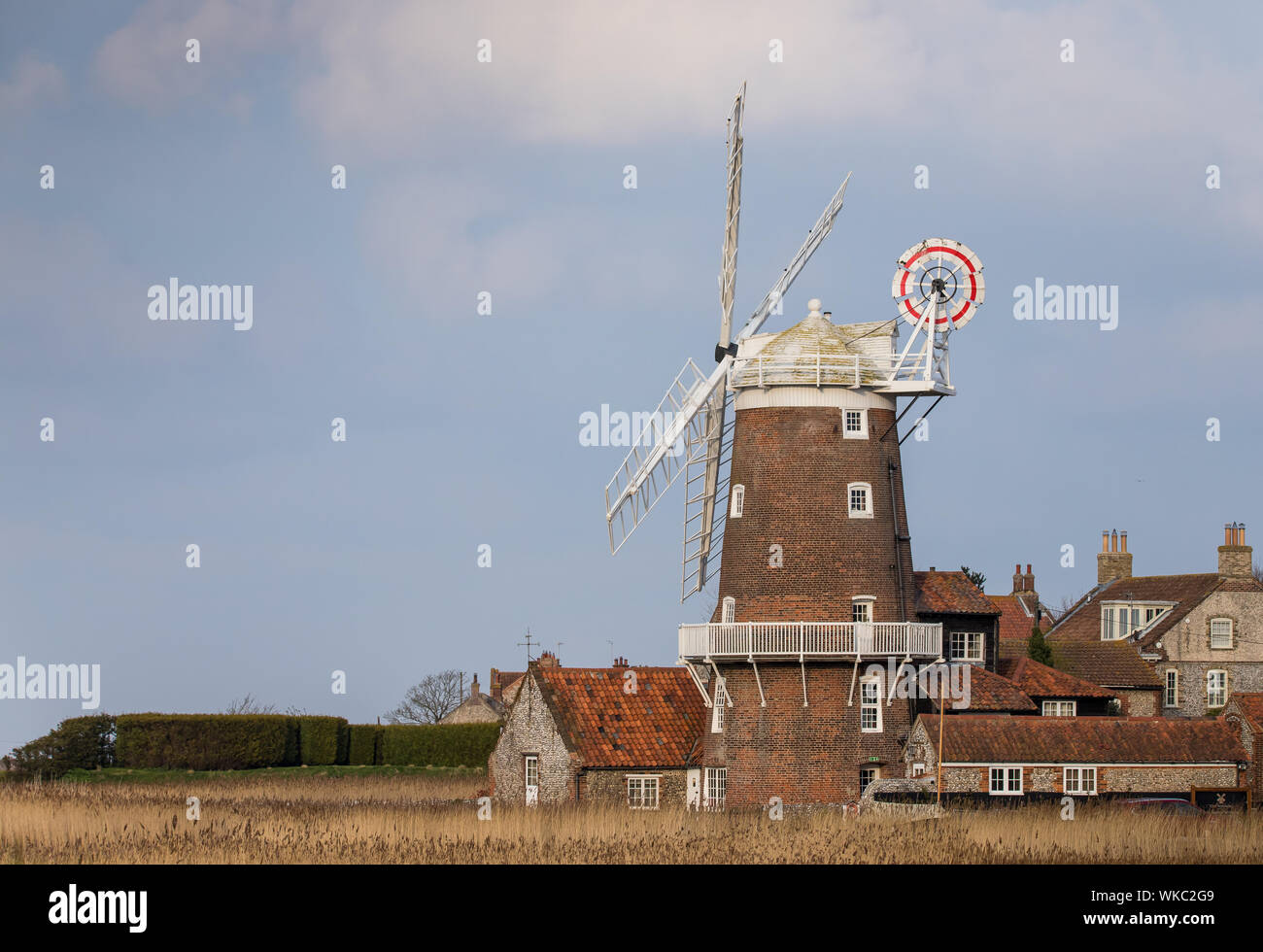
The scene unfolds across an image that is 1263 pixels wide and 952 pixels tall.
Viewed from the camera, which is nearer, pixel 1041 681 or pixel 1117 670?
pixel 1041 681

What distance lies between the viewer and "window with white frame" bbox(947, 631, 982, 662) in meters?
52.3

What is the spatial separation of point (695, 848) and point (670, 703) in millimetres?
22521

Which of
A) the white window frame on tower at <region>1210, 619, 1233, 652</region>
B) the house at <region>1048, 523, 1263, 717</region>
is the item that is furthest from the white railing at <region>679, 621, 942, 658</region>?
the white window frame on tower at <region>1210, 619, 1233, 652</region>

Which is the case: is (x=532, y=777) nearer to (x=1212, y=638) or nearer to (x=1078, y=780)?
(x=1078, y=780)

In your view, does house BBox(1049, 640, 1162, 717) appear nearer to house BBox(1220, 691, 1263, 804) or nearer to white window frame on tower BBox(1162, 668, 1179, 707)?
white window frame on tower BBox(1162, 668, 1179, 707)

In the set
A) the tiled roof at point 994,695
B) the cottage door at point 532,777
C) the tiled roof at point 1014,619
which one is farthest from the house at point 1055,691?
the tiled roof at point 1014,619

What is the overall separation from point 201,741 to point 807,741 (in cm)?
3253

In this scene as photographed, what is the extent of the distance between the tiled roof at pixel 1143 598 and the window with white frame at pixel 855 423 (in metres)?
24.7

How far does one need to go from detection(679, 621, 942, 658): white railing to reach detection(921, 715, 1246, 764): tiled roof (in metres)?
2.06

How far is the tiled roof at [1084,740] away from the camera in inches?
1817

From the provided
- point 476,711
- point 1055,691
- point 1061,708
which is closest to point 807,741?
point 1055,691

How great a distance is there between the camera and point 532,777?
168ft
